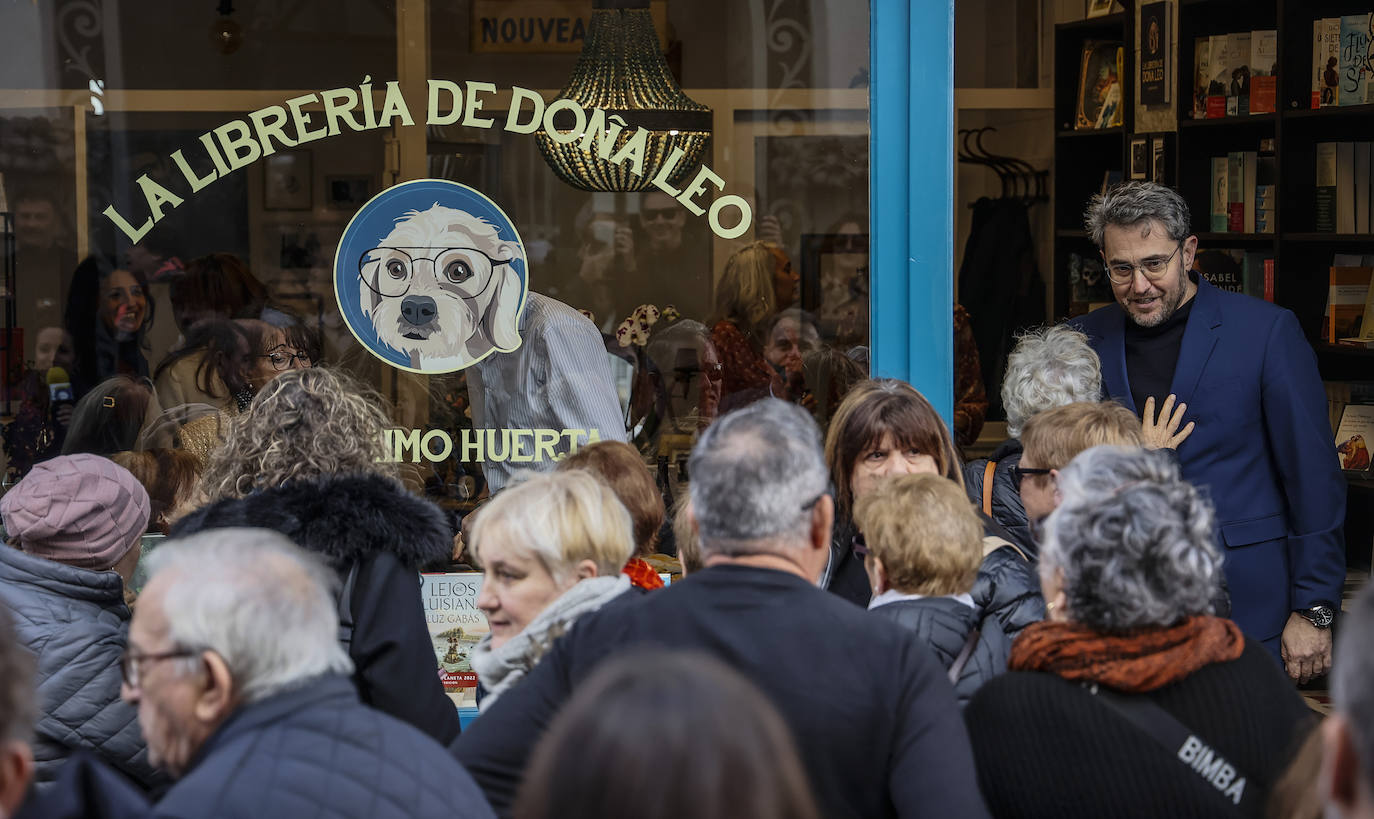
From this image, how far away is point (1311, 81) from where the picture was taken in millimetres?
4859

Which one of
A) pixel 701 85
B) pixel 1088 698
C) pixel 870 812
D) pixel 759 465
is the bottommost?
pixel 870 812

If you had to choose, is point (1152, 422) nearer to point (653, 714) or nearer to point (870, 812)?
point (870, 812)

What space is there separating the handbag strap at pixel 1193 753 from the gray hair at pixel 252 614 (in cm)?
102

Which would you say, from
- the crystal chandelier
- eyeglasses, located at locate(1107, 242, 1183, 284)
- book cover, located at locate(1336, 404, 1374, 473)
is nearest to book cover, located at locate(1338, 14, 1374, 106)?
book cover, located at locate(1336, 404, 1374, 473)

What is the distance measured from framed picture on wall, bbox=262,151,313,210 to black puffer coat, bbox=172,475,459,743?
4.56 feet

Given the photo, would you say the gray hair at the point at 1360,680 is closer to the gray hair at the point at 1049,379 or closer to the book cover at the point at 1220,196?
the gray hair at the point at 1049,379

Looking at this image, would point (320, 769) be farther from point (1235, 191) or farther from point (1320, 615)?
point (1235, 191)

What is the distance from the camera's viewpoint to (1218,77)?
5.15 meters

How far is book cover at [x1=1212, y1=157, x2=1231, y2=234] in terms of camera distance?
205 inches

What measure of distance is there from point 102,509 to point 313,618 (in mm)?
1112

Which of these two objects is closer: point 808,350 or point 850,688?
point 850,688

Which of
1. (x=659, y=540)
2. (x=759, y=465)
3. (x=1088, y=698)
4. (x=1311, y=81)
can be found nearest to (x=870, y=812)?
(x=1088, y=698)

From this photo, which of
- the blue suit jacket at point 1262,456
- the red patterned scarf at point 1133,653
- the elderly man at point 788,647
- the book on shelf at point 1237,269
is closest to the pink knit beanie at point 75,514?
the elderly man at point 788,647

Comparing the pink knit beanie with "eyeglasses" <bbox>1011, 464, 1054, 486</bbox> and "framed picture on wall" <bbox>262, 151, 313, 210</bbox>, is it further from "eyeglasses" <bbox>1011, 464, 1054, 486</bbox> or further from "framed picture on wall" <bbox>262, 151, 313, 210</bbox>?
"eyeglasses" <bbox>1011, 464, 1054, 486</bbox>
